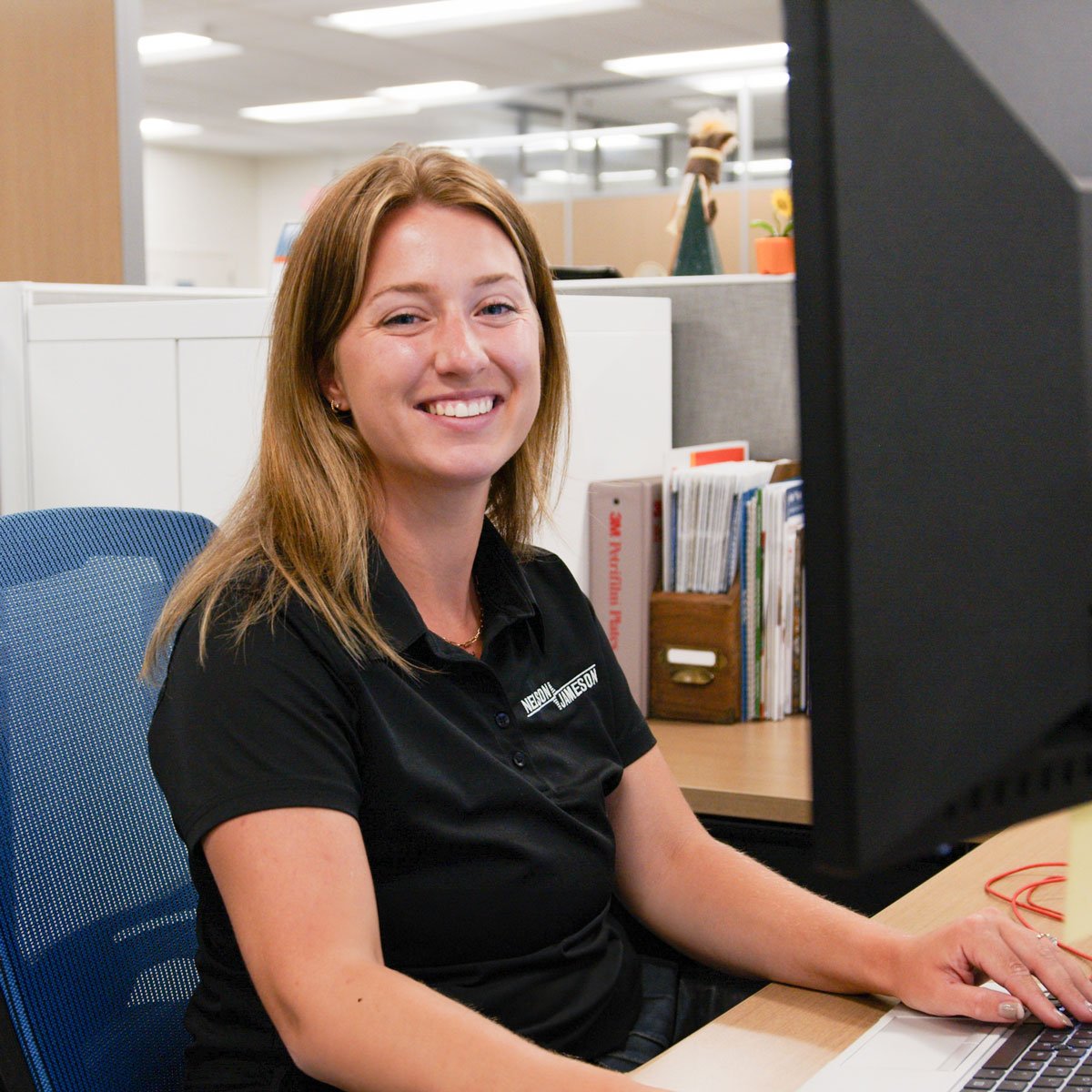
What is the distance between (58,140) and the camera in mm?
2158

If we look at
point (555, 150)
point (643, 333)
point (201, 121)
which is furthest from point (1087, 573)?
point (201, 121)

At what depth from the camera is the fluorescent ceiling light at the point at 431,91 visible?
7.63 metres

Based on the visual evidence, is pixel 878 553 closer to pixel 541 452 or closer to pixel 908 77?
pixel 908 77

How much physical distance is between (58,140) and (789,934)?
68.4 inches

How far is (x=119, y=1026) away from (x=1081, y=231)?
84 centimetres

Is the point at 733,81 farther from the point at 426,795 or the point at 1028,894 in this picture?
the point at 426,795

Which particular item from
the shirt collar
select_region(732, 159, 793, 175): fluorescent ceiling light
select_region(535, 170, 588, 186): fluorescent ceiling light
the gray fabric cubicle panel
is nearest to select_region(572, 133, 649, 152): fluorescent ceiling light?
select_region(535, 170, 588, 186): fluorescent ceiling light

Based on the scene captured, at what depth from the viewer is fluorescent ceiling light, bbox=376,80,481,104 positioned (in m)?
7.63

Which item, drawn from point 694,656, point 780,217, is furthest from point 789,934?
point 780,217

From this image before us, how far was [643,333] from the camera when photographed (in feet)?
6.56

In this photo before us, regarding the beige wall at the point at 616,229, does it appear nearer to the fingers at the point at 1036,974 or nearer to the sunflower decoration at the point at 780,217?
the sunflower decoration at the point at 780,217

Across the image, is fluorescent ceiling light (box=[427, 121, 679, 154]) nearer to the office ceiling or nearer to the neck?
the office ceiling

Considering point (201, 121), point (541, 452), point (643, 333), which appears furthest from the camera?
point (201, 121)

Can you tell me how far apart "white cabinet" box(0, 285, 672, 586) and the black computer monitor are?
1227 mm
